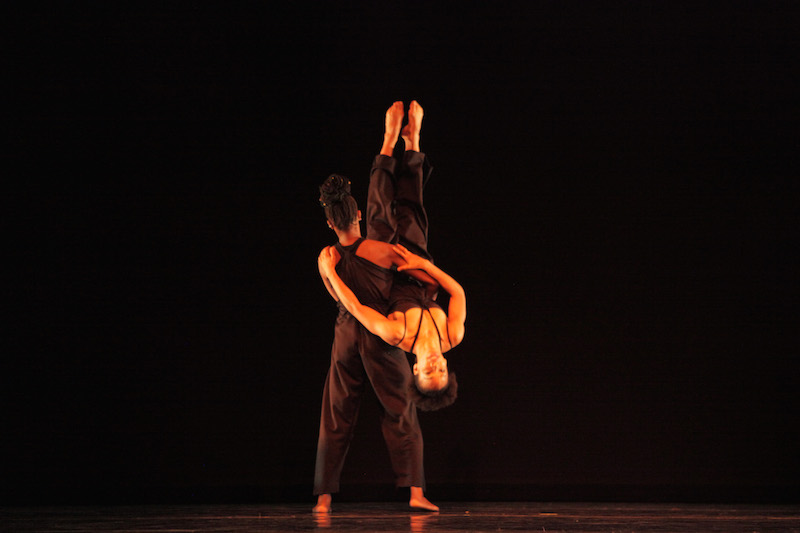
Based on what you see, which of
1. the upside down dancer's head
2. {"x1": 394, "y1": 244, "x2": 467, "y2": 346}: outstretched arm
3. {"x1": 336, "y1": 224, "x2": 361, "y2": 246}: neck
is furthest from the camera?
{"x1": 336, "y1": 224, "x2": 361, "y2": 246}: neck

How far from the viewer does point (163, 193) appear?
418cm

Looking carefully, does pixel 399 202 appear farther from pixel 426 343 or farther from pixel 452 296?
pixel 426 343

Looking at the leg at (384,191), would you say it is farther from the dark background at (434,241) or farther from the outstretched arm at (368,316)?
the dark background at (434,241)

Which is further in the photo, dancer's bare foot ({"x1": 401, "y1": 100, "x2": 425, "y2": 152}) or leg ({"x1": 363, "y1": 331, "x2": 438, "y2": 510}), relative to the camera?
dancer's bare foot ({"x1": 401, "y1": 100, "x2": 425, "y2": 152})

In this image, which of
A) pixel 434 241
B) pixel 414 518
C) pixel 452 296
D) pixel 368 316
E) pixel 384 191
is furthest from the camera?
pixel 434 241

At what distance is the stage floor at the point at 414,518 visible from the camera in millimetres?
2680

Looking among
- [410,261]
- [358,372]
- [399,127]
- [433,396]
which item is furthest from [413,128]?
[433,396]

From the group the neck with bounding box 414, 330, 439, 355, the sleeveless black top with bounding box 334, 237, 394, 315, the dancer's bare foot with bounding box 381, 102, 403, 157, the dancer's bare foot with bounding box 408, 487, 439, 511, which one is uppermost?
the dancer's bare foot with bounding box 381, 102, 403, 157

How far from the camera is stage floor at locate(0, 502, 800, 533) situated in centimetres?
268

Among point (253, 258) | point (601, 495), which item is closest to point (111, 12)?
point (253, 258)

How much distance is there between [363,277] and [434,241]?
3.28 feet

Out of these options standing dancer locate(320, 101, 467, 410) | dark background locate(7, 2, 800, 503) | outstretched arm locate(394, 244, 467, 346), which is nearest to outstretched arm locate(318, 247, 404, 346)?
standing dancer locate(320, 101, 467, 410)

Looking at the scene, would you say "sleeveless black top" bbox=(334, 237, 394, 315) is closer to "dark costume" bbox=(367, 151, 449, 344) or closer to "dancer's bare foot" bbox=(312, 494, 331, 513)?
"dark costume" bbox=(367, 151, 449, 344)

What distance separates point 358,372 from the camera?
127 inches
